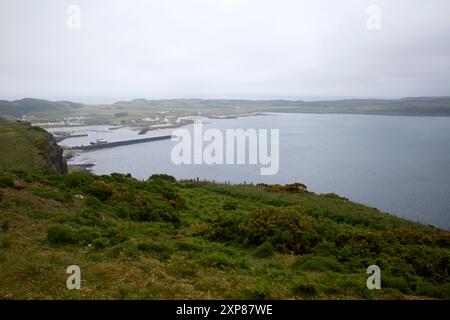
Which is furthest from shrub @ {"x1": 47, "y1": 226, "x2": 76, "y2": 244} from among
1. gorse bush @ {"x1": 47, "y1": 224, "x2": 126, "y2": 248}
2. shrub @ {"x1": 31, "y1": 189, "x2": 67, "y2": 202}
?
shrub @ {"x1": 31, "y1": 189, "x2": 67, "y2": 202}

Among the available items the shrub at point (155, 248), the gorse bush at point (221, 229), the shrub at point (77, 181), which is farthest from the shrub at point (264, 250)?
the shrub at point (77, 181)

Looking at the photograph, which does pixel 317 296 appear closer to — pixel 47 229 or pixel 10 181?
pixel 47 229

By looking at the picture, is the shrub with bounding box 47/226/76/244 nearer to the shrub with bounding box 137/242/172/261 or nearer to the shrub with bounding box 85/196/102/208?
the shrub with bounding box 137/242/172/261

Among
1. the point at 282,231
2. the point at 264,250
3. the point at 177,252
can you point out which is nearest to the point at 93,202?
the point at 177,252

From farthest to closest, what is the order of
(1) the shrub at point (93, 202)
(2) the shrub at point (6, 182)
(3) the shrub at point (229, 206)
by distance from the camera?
(3) the shrub at point (229, 206) < (1) the shrub at point (93, 202) < (2) the shrub at point (6, 182)

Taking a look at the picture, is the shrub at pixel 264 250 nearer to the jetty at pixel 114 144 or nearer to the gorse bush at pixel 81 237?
the gorse bush at pixel 81 237
